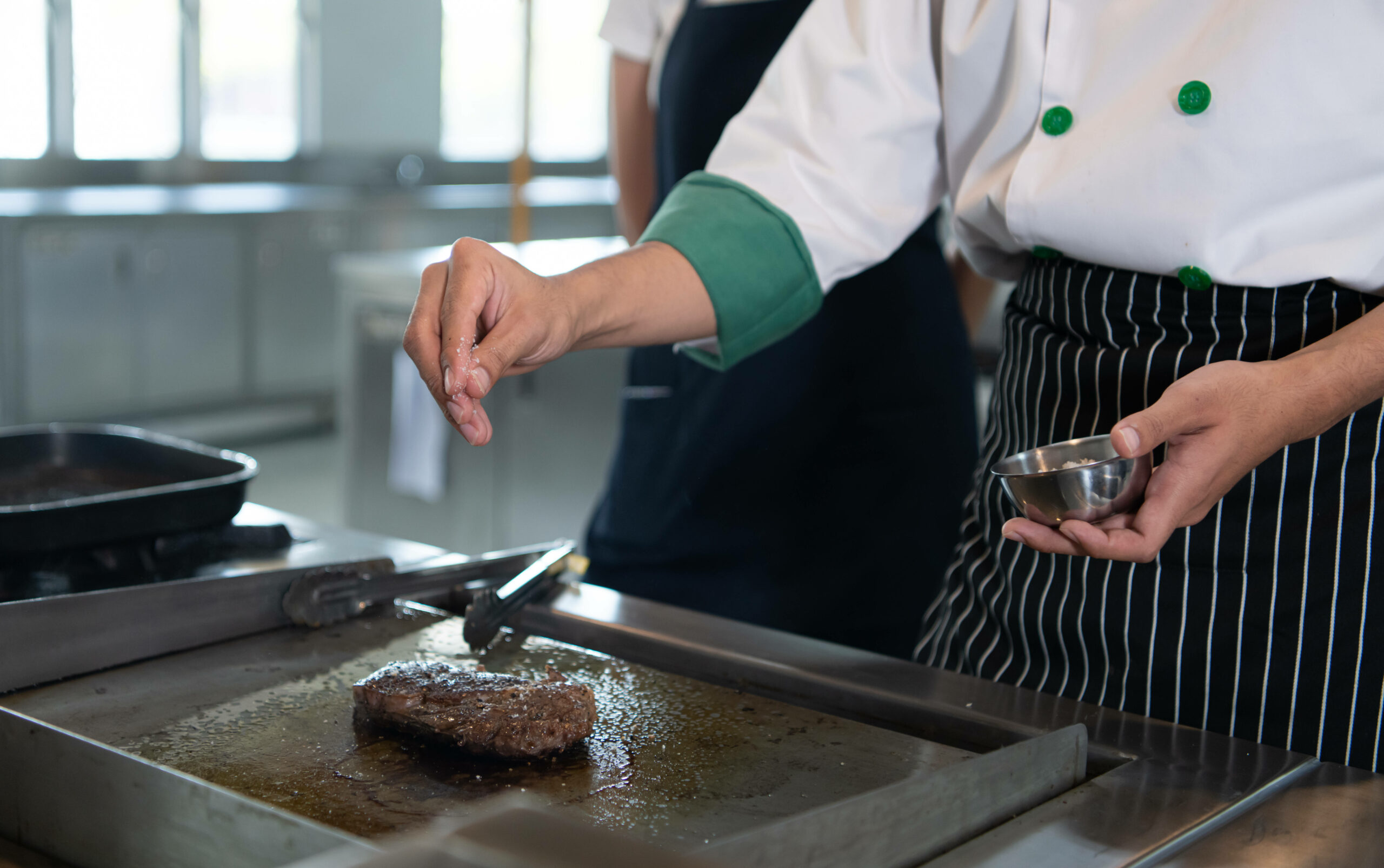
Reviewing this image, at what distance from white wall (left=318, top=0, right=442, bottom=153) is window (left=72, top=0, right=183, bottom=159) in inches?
31.9

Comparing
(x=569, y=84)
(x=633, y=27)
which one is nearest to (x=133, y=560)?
(x=633, y=27)

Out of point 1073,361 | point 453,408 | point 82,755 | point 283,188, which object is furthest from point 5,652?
point 283,188

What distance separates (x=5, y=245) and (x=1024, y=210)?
4259mm

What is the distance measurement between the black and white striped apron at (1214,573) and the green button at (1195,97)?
0.43 feet

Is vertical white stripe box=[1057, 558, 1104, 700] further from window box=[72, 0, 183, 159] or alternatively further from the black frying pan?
window box=[72, 0, 183, 159]

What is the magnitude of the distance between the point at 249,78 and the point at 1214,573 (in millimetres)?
5944

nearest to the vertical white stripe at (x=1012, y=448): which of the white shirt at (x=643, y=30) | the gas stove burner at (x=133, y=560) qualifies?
the gas stove burner at (x=133, y=560)

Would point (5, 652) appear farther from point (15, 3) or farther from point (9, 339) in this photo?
point (15, 3)

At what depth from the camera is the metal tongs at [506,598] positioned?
0.96 metres

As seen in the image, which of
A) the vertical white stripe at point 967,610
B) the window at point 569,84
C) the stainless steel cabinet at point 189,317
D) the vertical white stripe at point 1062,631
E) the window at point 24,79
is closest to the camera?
the vertical white stripe at point 1062,631

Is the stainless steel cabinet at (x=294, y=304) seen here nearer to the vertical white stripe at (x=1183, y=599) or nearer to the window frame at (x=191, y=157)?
the window frame at (x=191, y=157)

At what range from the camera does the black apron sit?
1614mm

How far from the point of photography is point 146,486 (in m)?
1.19

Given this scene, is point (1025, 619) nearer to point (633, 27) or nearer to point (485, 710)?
point (485, 710)
